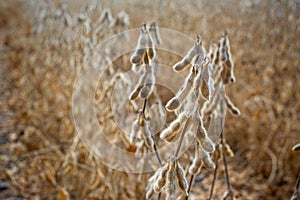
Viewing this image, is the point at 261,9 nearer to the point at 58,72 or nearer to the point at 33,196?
the point at 58,72

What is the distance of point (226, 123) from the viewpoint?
3654 millimetres

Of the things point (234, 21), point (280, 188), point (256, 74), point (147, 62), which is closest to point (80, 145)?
point (147, 62)

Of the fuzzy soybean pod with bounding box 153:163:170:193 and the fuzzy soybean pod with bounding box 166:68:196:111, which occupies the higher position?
the fuzzy soybean pod with bounding box 166:68:196:111

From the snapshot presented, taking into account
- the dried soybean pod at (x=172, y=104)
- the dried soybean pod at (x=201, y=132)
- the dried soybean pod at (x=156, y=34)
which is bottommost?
the dried soybean pod at (x=201, y=132)

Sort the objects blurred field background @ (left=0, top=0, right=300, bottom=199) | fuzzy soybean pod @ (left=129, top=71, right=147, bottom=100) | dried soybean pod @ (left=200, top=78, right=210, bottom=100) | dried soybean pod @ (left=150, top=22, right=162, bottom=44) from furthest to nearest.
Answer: blurred field background @ (left=0, top=0, right=300, bottom=199)
dried soybean pod @ (left=150, top=22, right=162, bottom=44)
fuzzy soybean pod @ (left=129, top=71, right=147, bottom=100)
dried soybean pod @ (left=200, top=78, right=210, bottom=100)

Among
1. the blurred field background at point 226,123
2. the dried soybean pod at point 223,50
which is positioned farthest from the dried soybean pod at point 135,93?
the blurred field background at point 226,123

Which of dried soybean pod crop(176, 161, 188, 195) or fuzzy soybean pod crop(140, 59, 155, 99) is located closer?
dried soybean pod crop(176, 161, 188, 195)

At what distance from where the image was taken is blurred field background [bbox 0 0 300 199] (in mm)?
2643

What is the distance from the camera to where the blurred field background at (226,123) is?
104 inches

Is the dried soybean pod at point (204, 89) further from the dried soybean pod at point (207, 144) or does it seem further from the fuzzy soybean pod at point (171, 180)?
the fuzzy soybean pod at point (171, 180)

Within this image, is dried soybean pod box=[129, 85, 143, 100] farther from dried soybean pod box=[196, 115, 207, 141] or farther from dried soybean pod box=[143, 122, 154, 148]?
dried soybean pod box=[196, 115, 207, 141]

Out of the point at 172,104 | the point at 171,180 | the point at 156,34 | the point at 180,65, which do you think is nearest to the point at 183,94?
the point at 172,104

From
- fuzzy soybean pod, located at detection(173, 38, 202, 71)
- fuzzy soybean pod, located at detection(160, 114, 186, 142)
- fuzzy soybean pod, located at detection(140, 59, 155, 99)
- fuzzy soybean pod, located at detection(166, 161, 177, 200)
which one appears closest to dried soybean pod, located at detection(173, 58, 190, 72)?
fuzzy soybean pod, located at detection(173, 38, 202, 71)

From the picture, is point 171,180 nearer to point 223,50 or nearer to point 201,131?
point 201,131
